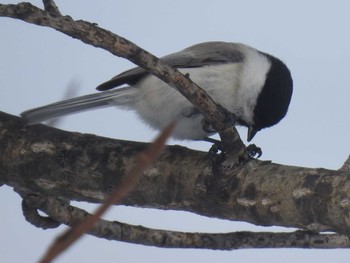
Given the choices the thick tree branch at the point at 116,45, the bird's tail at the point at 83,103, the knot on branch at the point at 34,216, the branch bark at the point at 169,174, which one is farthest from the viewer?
the bird's tail at the point at 83,103

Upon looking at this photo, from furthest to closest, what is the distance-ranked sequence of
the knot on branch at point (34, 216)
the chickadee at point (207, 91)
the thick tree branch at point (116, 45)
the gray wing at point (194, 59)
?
the gray wing at point (194, 59), the chickadee at point (207, 91), the knot on branch at point (34, 216), the thick tree branch at point (116, 45)

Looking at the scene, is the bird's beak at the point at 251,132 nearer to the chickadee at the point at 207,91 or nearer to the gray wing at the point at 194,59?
the chickadee at the point at 207,91

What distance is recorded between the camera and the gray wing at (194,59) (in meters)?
1.90

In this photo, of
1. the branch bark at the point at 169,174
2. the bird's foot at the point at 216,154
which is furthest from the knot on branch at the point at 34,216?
the bird's foot at the point at 216,154

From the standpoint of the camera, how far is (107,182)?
132 centimetres

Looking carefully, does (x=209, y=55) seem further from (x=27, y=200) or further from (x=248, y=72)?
(x=27, y=200)

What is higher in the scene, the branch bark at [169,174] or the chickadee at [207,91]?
the chickadee at [207,91]

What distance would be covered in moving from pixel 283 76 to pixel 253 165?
0.79 m

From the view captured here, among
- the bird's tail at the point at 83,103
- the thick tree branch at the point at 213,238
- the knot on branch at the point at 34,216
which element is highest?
the bird's tail at the point at 83,103

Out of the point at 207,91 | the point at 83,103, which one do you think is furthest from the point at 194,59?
the point at 83,103

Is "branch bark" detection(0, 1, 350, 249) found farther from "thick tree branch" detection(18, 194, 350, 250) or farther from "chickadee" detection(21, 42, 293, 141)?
"chickadee" detection(21, 42, 293, 141)

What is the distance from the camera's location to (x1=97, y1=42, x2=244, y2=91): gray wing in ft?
6.24

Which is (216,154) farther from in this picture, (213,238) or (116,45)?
(116,45)

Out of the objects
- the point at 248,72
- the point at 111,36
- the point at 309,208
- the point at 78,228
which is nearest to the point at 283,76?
the point at 248,72
